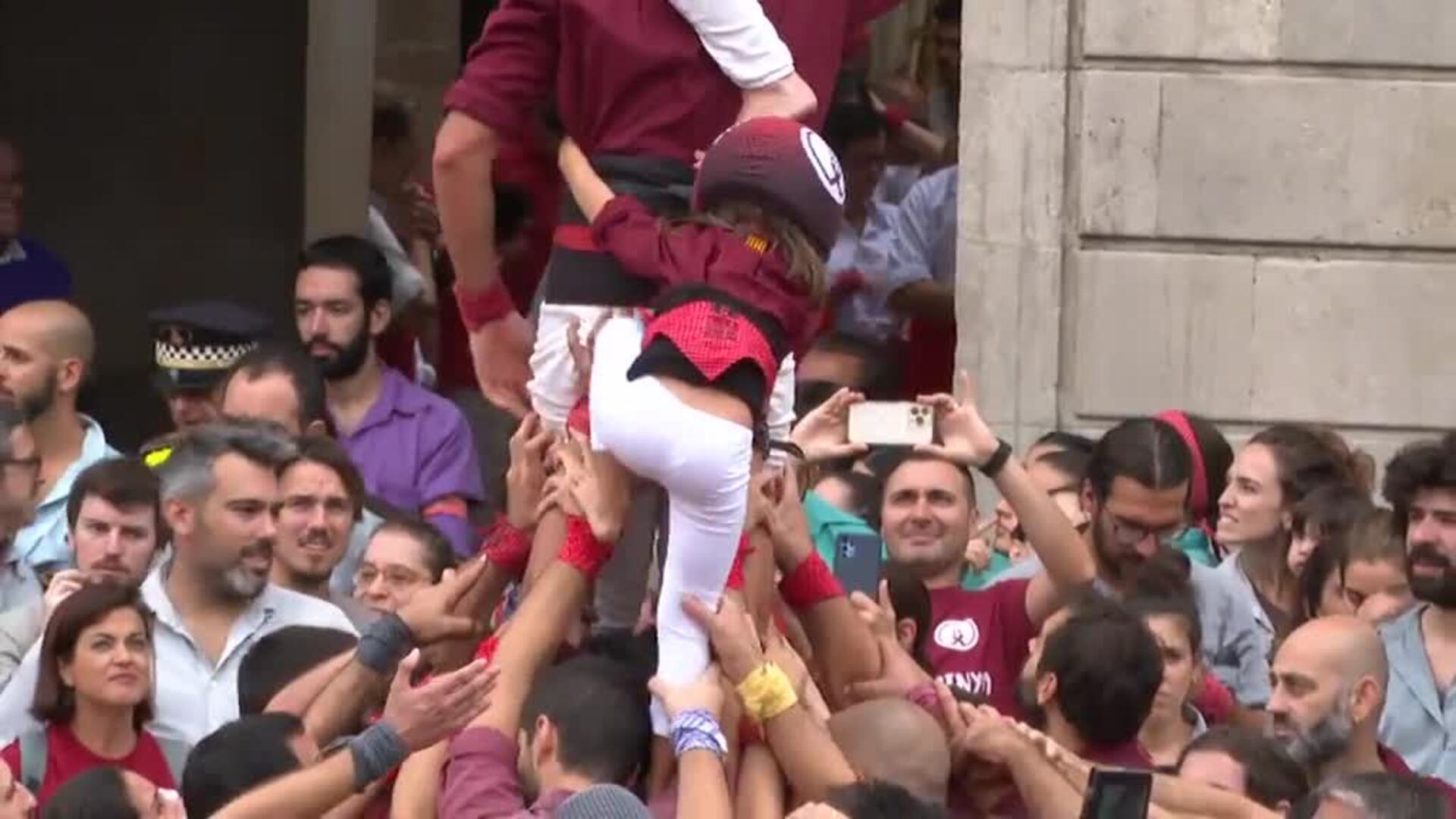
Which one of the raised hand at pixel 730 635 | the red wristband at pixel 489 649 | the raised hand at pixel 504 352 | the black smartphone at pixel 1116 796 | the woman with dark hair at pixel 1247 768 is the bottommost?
the woman with dark hair at pixel 1247 768

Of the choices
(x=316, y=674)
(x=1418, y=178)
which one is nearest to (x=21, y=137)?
(x=1418, y=178)

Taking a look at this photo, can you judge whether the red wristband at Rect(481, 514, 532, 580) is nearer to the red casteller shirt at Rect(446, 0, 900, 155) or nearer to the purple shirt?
the red casteller shirt at Rect(446, 0, 900, 155)

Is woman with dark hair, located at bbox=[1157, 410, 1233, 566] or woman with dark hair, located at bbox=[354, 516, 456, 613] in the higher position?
woman with dark hair, located at bbox=[1157, 410, 1233, 566]

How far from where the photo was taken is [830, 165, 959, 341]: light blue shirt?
12305mm

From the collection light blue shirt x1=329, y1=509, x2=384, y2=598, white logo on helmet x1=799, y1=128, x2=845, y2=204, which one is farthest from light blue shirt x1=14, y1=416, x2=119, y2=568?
white logo on helmet x1=799, y1=128, x2=845, y2=204

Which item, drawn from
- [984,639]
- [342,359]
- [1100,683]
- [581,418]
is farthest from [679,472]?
[342,359]

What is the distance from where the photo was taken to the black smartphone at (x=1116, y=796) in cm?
653

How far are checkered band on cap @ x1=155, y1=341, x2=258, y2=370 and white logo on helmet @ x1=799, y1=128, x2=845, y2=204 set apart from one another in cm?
390

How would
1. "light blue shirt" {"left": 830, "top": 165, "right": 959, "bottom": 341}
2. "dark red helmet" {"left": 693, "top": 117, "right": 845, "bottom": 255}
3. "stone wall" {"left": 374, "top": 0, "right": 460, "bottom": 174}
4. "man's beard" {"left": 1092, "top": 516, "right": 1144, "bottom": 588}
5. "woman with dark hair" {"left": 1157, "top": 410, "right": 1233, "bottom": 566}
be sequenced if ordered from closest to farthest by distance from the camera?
"dark red helmet" {"left": 693, "top": 117, "right": 845, "bottom": 255}, "man's beard" {"left": 1092, "top": 516, "right": 1144, "bottom": 588}, "woman with dark hair" {"left": 1157, "top": 410, "right": 1233, "bottom": 566}, "light blue shirt" {"left": 830, "top": 165, "right": 959, "bottom": 341}, "stone wall" {"left": 374, "top": 0, "right": 460, "bottom": 174}

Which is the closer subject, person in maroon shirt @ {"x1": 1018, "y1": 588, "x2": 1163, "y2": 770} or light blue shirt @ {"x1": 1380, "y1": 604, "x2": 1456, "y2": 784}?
person in maroon shirt @ {"x1": 1018, "y1": 588, "x2": 1163, "y2": 770}

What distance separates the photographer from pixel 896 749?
7551 millimetres

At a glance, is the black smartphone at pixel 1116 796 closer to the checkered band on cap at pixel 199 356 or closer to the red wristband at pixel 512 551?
the red wristband at pixel 512 551

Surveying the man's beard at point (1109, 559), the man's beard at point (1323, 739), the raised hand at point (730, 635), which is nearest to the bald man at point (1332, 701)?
the man's beard at point (1323, 739)

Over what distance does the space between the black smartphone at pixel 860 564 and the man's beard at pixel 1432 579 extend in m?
1.21
